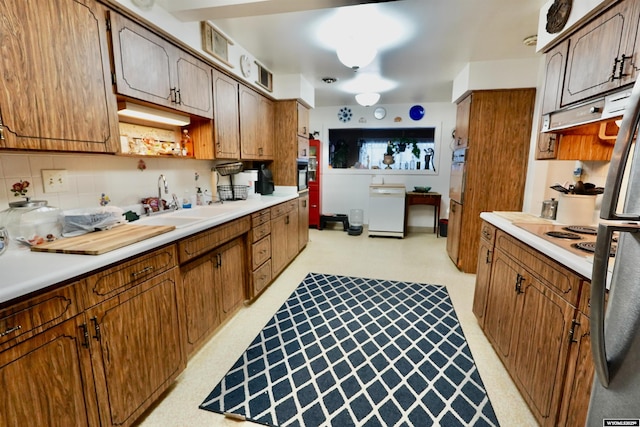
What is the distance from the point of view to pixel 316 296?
2816 millimetres

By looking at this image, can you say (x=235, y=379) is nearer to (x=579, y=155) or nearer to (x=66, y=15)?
(x=66, y=15)

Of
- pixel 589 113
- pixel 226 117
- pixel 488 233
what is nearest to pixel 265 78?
pixel 226 117

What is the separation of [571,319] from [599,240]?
2.67 ft

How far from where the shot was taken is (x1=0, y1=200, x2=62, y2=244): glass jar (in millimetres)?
1325

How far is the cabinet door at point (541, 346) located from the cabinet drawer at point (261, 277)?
6.46 feet

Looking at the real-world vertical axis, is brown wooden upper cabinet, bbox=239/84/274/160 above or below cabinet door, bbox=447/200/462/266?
above

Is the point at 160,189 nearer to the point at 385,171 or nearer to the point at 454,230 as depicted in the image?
the point at 454,230

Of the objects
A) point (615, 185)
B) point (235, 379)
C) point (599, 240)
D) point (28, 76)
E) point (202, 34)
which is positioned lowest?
point (235, 379)

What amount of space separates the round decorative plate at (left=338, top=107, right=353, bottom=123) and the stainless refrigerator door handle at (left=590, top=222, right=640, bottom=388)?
5.29m

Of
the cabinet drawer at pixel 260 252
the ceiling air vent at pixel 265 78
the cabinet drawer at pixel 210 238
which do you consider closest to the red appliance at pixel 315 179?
the ceiling air vent at pixel 265 78

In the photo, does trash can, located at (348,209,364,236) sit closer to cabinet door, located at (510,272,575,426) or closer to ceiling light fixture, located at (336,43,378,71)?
ceiling light fixture, located at (336,43,378,71)

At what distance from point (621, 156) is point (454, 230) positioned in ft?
10.9

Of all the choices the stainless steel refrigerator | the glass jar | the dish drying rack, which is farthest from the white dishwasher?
the stainless steel refrigerator

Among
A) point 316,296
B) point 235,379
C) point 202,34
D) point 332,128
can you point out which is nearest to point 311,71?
point 202,34
